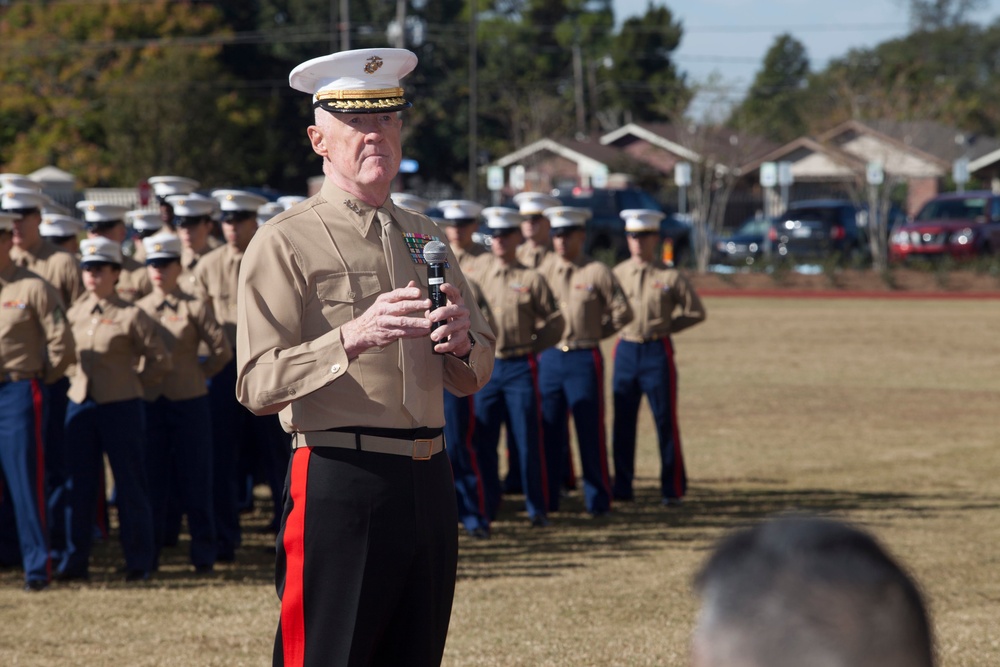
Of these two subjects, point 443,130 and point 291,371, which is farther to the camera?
point 443,130

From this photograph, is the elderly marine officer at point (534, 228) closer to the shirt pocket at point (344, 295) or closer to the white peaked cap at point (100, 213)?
the white peaked cap at point (100, 213)

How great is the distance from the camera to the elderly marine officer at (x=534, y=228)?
1154cm

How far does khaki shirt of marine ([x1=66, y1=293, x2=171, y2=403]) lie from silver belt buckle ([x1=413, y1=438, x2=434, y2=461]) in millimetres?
4546

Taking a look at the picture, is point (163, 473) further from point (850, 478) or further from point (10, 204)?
point (850, 478)

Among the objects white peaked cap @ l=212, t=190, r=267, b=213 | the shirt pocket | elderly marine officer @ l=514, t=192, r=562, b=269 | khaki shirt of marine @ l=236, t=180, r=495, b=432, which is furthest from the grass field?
white peaked cap @ l=212, t=190, r=267, b=213

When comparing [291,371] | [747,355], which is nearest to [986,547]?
[291,371]

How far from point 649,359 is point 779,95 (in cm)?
7574

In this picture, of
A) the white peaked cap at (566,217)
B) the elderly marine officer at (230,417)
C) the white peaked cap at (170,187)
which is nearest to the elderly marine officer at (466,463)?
the white peaked cap at (566,217)

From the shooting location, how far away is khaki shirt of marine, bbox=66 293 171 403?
7.86 metres

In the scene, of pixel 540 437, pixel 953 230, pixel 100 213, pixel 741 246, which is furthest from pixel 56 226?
pixel 741 246

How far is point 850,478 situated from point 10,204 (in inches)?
265

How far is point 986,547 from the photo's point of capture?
8.59 m

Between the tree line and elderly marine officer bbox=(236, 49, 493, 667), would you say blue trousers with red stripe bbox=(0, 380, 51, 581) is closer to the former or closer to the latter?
elderly marine officer bbox=(236, 49, 493, 667)

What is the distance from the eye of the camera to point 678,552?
8.69 meters
